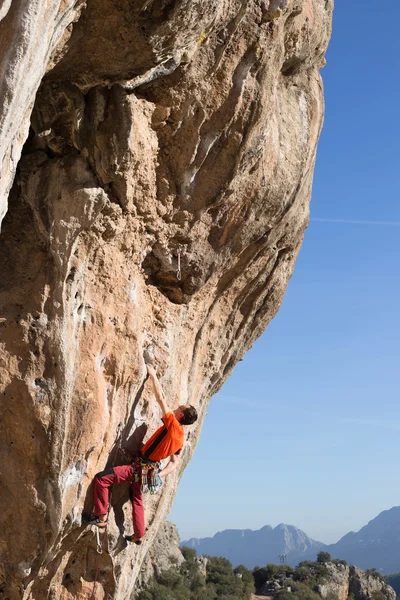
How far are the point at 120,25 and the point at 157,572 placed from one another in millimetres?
37875

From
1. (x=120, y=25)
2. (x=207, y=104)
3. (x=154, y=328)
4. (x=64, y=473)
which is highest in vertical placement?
(x=207, y=104)

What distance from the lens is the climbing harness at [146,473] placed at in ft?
24.5

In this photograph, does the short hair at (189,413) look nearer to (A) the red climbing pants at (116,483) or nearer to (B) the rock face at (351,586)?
(A) the red climbing pants at (116,483)

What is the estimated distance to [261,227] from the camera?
8.94 metres

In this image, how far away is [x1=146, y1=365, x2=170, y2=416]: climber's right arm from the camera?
7.55 m

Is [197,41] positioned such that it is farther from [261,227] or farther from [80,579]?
[80,579]

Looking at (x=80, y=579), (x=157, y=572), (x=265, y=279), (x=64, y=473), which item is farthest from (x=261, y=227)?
(x=157, y=572)

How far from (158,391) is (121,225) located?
185 centimetres

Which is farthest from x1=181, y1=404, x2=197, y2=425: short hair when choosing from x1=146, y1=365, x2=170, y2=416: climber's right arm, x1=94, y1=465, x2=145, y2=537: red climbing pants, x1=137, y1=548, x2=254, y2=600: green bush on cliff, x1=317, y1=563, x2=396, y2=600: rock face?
x1=317, y1=563, x2=396, y2=600: rock face

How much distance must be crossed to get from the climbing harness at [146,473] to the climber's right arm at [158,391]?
55 centimetres

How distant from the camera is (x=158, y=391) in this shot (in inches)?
302

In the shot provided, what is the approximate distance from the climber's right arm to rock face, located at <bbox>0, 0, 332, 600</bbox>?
0.16 m

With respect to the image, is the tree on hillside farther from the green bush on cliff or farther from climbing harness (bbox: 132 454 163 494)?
climbing harness (bbox: 132 454 163 494)

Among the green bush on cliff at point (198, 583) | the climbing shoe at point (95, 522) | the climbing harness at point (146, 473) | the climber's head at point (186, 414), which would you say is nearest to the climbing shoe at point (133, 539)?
the climbing harness at point (146, 473)
